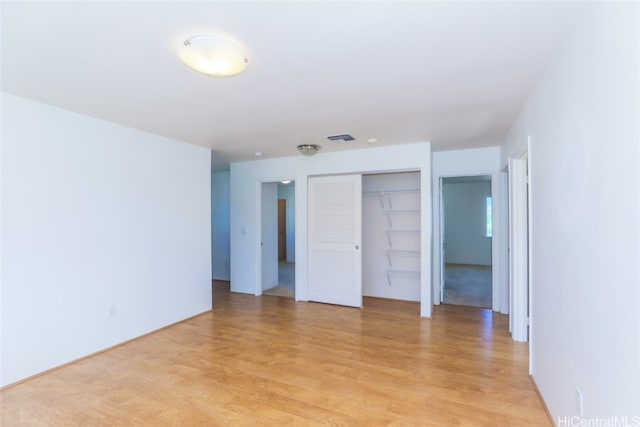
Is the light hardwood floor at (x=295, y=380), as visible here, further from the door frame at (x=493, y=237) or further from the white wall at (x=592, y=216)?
the door frame at (x=493, y=237)

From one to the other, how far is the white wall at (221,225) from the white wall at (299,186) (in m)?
1.15

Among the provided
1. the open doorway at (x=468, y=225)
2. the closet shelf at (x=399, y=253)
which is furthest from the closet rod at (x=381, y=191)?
the open doorway at (x=468, y=225)

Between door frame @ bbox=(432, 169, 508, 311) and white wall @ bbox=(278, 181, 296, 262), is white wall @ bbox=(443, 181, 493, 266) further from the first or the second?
white wall @ bbox=(278, 181, 296, 262)

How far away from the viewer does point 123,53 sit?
1833 mm

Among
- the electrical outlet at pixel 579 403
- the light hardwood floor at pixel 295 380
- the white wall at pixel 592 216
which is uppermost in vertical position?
the white wall at pixel 592 216

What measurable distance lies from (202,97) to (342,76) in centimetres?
118

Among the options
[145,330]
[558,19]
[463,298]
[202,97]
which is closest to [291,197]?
[463,298]

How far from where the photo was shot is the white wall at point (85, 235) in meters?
2.52

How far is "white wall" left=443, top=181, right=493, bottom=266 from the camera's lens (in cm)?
844

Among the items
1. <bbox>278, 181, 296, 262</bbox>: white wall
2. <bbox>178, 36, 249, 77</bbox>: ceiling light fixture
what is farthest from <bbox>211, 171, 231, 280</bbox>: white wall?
<bbox>178, 36, 249, 77</bbox>: ceiling light fixture

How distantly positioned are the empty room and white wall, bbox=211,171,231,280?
1.68 meters

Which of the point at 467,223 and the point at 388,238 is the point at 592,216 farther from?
the point at 467,223

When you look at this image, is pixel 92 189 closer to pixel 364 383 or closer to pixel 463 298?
pixel 364 383

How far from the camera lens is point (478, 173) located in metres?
4.45
